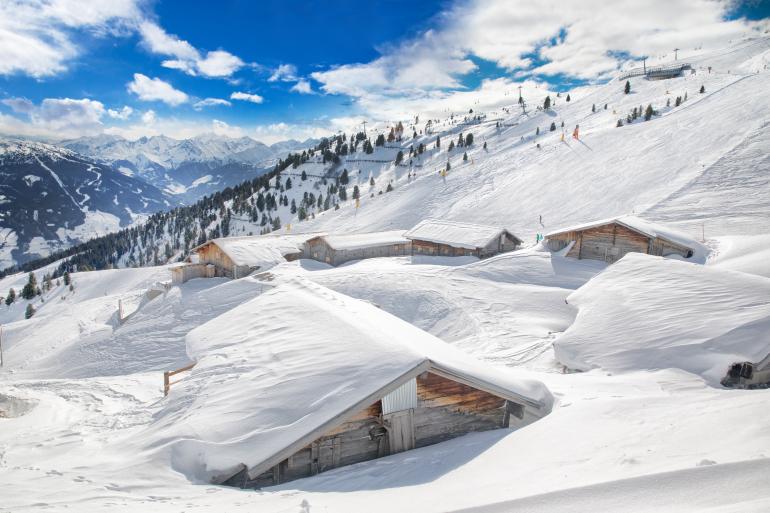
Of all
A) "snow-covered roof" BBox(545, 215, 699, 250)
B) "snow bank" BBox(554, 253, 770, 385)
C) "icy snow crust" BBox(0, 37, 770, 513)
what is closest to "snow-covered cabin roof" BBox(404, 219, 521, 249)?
"icy snow crust" BBox(0, 37, 770, 513)

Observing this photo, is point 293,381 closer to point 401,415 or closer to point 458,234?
point 401,415

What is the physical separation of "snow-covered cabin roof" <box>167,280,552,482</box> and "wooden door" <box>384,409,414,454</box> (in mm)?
1125

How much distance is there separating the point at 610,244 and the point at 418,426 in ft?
83.4

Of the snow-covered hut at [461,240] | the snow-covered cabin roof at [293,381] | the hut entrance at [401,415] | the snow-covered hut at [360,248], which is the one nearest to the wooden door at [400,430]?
the hut entrance at [401,415]

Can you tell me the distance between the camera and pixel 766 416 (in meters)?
6.65

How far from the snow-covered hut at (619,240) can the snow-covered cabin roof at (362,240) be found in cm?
1416

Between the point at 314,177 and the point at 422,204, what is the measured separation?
202 ft

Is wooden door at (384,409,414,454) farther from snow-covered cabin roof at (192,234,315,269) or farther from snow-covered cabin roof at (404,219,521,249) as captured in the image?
snow-covered cabin roof at (192,234,315,269)

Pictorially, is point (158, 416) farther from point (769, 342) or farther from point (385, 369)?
point (769, 342)

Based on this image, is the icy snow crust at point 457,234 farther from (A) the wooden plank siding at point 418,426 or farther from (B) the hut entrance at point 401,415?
(B) the hut entrance at point 401,415

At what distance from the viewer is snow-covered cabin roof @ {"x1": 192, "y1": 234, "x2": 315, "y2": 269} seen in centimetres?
3732

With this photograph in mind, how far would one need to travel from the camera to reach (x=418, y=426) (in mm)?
10750

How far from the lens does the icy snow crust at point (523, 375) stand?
20.9 feet

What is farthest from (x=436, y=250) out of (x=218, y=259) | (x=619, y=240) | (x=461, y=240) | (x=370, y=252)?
(x=218, y=259)
